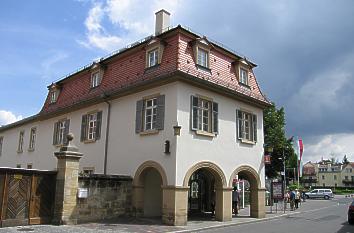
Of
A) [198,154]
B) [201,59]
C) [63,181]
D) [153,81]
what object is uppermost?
[201,59]

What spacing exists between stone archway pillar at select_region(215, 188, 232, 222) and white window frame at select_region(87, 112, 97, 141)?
835cm

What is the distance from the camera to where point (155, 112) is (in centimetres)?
1783

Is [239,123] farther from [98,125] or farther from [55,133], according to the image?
[55,133]

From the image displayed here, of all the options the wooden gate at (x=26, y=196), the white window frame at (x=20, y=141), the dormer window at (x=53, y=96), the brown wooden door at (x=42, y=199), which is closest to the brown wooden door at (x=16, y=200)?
the wooden gate at (x=26, y=196)

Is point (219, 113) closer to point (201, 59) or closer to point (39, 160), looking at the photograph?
point (201, 59)

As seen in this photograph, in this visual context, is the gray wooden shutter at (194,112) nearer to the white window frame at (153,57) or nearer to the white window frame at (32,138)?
the white window frame at (153,57)

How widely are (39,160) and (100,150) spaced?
905cm

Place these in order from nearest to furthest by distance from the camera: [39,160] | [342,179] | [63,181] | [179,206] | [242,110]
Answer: [63,181], [179,206], [242,110], [39,160], [342,179]

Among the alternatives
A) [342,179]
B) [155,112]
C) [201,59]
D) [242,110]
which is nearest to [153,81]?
[155,112]

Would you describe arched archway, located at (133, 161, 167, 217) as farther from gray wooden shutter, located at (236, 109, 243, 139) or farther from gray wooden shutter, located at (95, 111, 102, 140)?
gray wooden shutter, located at (236, 109, 243, 139)

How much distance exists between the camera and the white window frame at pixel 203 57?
1838 centimetres

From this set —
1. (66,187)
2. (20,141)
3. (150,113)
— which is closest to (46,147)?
(20,141)

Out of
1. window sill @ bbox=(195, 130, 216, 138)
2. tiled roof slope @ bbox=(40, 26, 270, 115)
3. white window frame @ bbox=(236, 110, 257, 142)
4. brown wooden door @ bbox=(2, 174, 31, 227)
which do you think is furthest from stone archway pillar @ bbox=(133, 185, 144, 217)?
white window frame @ bbox=(236, 110, 257, 142)

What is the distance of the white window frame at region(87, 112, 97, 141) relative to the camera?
21.9 m
